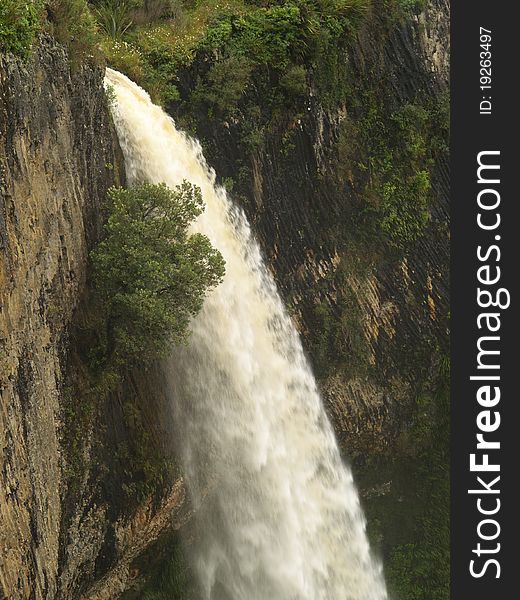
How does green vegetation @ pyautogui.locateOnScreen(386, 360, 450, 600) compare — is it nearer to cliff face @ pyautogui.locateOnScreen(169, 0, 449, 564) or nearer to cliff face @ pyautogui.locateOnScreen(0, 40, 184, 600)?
cliff face @ pyautogui.locateOnScreen(169, 0, 449, 564)

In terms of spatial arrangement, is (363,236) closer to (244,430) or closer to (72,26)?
(244,430)

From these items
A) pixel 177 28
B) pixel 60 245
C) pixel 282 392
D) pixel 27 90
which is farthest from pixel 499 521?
pixel 177 28

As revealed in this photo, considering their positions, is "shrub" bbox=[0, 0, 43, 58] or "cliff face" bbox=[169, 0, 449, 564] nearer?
"shrub" bbox=[0, 0, 43, 58]

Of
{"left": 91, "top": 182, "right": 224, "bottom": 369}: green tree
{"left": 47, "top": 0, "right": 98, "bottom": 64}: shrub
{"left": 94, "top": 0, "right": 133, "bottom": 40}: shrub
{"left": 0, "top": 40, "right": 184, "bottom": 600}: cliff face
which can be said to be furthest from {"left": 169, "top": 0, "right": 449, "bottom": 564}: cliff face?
{"left": 0, "top": 40, "right": 184, "bottom": 600}: cliff face

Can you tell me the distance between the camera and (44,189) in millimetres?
7578

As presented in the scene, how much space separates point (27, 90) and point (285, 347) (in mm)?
6758

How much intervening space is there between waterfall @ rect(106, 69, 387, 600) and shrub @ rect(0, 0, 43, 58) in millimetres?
2914

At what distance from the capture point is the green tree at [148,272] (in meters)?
8.37

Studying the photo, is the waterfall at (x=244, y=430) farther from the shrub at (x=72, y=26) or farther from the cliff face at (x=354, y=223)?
the shrub at (x=72, y=26)

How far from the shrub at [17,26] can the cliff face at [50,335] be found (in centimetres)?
16

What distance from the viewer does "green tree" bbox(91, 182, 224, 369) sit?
8.37 metres

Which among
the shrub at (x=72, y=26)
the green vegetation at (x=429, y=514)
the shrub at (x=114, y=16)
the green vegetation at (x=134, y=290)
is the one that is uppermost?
the shrub at (x=114, y=16)

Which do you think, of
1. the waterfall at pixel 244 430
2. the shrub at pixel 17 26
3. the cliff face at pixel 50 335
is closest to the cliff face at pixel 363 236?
the waterfall at pixel 244 430

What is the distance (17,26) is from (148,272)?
3.10m
